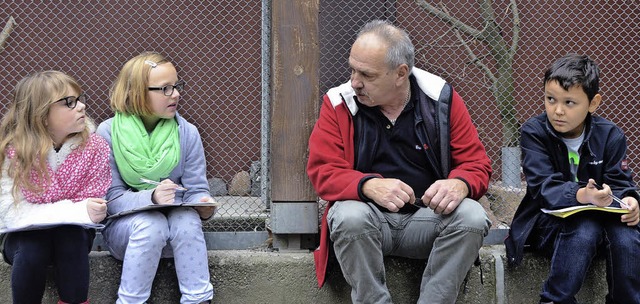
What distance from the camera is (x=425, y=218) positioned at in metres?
3.37

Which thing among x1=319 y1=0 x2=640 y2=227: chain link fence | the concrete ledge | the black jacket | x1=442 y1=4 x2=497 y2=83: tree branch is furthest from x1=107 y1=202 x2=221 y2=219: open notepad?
x1=442 y1=4 x2=497 y2=83: tree branch

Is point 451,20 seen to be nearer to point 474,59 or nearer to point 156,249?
point 474,59

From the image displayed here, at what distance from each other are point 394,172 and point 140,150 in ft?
3.55

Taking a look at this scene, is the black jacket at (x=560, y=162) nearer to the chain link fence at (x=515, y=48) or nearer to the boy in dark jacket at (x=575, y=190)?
the boy in dark jacket at (x=575, y=190)

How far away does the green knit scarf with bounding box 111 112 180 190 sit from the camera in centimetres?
351

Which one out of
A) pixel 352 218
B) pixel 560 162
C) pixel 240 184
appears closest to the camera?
pixel 352 218

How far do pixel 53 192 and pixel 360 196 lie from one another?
124 cm

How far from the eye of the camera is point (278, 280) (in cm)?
375

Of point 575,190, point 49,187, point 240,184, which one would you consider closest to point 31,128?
point 49,187

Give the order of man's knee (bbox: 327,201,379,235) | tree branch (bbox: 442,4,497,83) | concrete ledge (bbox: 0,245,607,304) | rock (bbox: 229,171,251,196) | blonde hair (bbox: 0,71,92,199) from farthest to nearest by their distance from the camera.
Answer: tree branch (bbox: 442,4,497,83)
rock (bbox: 229,171,251,196)
concrete ledge (bbox: 0,245,607,304)
blonde hair (bbox: 0,71,92,199)
man's knee (bbox: 327,201,379,235)

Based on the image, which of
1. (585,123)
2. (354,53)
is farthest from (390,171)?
(585,123)

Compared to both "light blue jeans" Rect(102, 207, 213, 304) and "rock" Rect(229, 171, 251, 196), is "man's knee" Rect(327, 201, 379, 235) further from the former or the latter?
"rock" Rect(229, 171, 251, 196)

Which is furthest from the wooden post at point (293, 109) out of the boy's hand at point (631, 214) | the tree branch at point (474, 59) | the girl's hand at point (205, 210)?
the tree branch at point (474, 59)

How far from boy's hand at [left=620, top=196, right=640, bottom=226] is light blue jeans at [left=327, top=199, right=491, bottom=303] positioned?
0.59 metres
